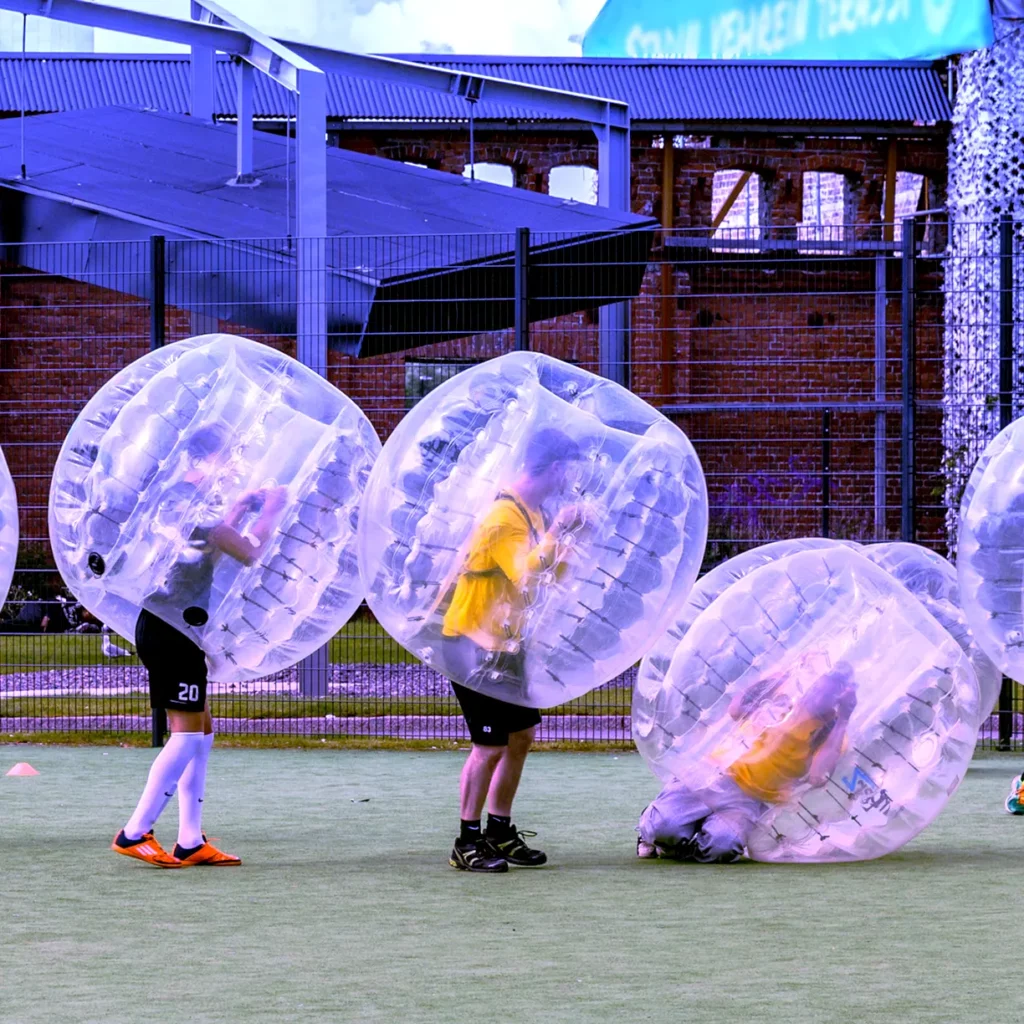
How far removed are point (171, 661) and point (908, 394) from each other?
5844mm

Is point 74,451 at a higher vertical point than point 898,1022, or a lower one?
higher

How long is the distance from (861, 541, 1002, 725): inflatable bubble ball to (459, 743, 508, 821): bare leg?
222cm

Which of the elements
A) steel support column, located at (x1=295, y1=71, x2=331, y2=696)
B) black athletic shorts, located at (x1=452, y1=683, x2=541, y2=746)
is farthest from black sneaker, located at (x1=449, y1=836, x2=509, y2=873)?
steel support column, located at (x1=295, y1=71, x2=331, y2=696)

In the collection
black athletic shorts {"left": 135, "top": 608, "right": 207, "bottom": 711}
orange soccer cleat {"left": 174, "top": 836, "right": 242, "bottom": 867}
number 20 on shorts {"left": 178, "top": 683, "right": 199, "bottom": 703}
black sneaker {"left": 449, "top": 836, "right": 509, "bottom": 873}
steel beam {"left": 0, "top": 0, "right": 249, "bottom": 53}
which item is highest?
steel beam {"left": 0, "top": 0, "right": 249, "bottom": 53}

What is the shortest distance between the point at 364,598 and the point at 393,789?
2787 millimetres

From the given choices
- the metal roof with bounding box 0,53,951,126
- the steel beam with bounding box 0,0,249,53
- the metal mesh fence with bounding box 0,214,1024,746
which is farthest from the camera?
the metal roof with bounding box 0,53,951,126

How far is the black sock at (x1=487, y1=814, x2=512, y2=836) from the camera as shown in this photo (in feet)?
24.2

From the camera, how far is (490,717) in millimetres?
7195

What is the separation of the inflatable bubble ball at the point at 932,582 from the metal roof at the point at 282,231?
12.1 feet

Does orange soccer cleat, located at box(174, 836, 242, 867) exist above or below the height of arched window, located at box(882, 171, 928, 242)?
below

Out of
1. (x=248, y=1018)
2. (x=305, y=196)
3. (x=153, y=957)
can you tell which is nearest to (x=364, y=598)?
(x=153, y=957)

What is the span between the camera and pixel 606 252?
13383 mm

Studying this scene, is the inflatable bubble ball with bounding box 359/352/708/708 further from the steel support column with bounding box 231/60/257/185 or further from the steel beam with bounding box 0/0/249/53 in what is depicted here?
the steel support column with bounding box 231/60/257/185

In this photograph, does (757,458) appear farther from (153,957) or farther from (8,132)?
(153,957)
